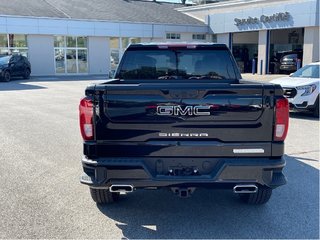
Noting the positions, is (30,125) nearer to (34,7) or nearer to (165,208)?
(165,208)

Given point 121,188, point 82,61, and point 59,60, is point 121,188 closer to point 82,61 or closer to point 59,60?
point 59,60

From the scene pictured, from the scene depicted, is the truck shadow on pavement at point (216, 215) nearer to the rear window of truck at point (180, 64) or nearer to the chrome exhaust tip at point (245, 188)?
the chrome exhaust tip at point (245, 188)

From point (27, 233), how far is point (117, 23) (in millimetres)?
31469

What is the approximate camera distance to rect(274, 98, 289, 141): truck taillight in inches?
145

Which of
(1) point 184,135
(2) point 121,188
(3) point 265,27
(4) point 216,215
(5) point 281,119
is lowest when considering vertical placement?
(4) point 216,215

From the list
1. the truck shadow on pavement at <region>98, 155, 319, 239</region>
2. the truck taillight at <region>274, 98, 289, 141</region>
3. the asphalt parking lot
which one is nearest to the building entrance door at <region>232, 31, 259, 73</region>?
the asphalt parking lot

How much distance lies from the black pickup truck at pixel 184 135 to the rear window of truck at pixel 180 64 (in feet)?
5.38

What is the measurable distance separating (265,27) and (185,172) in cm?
3014

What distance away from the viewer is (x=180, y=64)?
5320 millimetres

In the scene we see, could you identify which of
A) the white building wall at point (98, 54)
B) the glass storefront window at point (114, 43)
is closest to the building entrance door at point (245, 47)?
the glass storefront window at point (114, 43)

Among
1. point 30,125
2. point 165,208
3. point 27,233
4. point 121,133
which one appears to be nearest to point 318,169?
point 165,208

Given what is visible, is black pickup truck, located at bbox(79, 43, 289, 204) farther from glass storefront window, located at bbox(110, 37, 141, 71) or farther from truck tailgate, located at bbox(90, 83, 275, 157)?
glass storefront window, located at bbox(110, 37, 141, 71)

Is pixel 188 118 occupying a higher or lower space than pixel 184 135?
higher

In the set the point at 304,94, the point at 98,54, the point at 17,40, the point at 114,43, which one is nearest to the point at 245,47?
the point at 114,43
